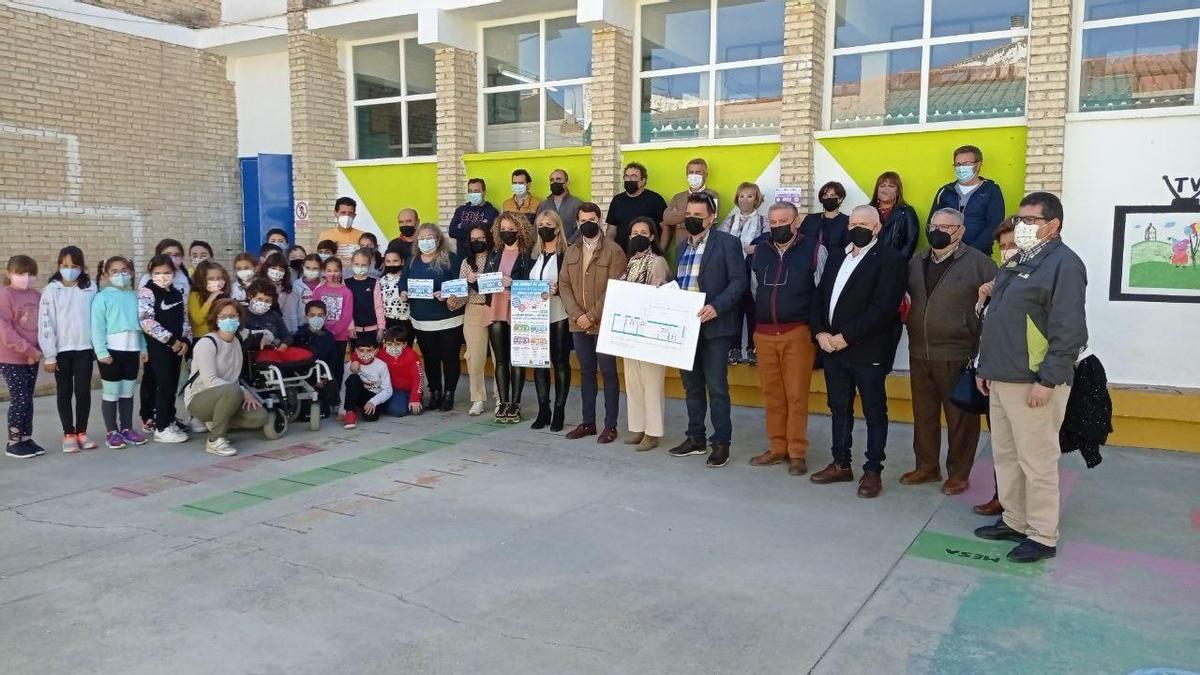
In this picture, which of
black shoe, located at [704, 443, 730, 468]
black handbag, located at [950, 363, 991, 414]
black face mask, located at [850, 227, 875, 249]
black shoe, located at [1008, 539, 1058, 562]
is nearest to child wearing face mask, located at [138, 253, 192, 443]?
black shoe, located at [704, 443, 730, 468]

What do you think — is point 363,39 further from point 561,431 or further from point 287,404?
point 561,431

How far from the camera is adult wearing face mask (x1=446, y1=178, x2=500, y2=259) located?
33.4 ft

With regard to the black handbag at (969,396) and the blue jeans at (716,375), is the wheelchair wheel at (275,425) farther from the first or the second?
the black handbag at (969,396)

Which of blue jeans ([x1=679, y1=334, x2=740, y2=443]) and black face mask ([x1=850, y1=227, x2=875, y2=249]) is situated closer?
black face mask ([x1=850, y1=227, x2=875, y2=249])

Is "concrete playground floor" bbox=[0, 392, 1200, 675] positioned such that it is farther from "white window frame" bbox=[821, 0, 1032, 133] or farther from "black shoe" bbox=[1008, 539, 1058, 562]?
"white window frame" bbox=[821, 0, 1032, 133]

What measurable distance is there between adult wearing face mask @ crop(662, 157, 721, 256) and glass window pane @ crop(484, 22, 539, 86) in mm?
3721

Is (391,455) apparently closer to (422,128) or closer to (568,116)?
(568,116)

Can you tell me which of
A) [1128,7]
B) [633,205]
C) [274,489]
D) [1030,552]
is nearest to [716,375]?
[1030,552]

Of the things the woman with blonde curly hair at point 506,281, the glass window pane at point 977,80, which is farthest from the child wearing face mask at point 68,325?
the glass window pane at point 977,80

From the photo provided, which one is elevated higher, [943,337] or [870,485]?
[943,337]

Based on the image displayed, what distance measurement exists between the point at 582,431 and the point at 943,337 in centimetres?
323

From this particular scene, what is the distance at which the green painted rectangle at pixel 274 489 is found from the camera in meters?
5.93

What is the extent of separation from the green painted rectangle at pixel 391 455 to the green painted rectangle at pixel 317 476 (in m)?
0.42

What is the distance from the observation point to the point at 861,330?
5844 millimetres
